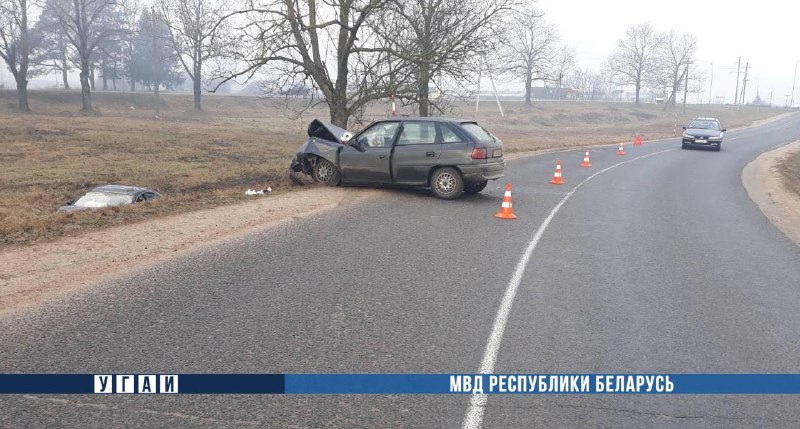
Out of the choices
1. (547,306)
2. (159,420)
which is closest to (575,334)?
(547,306)

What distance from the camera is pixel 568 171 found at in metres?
21.5

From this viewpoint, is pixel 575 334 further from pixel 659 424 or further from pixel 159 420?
pixel 159 420

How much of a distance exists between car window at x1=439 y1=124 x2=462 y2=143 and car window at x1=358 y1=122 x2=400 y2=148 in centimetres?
101

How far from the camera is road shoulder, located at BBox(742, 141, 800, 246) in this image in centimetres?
1215

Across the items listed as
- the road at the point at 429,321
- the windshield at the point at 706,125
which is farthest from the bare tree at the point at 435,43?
the windshield at the point at 706,125

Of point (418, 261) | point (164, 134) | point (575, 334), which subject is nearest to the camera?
point (575, 334)

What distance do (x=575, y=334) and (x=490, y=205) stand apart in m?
7.60

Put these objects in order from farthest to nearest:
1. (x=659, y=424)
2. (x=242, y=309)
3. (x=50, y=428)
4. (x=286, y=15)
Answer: (x=286, y=15), (x=242, y=309), (x=659, y=424), (x=50, y=428)

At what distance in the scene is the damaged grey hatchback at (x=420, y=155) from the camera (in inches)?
515

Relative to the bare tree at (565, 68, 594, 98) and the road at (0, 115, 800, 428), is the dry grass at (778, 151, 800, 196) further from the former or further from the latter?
the bare tree at (565, 68, 594, 98)

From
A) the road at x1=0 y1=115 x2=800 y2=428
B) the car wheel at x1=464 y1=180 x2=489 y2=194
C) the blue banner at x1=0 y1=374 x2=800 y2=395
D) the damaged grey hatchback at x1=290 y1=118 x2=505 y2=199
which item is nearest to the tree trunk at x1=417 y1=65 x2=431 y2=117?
the damaged grey hatchback at x1=290 y1=118 x2=505 y2=199

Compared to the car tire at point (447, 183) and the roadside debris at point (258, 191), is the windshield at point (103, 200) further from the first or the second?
the car tire at point (447, 183)

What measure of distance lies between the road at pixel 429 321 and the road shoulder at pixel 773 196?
2.17 meters

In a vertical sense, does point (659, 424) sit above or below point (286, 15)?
below
